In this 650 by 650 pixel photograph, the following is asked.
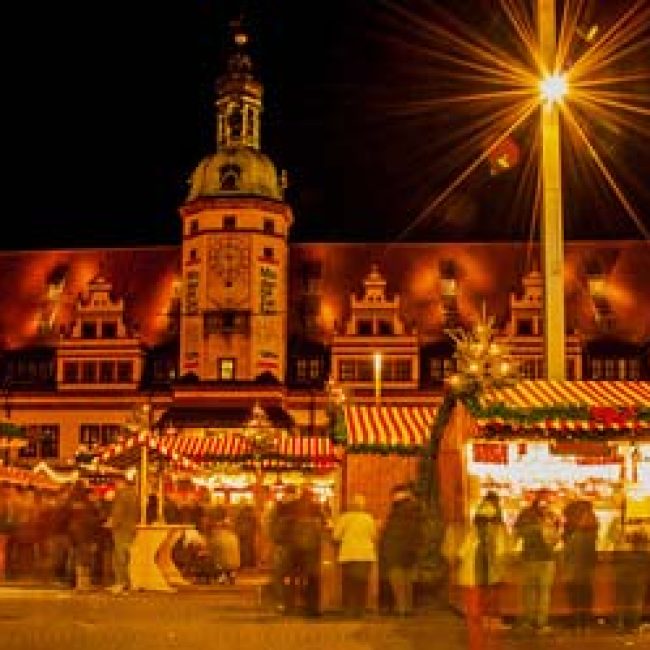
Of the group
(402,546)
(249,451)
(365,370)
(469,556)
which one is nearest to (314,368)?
(365,370)

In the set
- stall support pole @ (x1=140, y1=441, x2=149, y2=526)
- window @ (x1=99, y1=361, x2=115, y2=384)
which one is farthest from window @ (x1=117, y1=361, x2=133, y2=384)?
stall support pole @ (x1=140, y1=441, x2=149, y2=526)

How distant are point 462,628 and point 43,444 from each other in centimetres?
4794

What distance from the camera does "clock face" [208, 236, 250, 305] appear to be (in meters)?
58.2

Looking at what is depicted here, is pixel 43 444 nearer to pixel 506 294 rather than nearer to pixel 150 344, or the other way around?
pixel 150 344

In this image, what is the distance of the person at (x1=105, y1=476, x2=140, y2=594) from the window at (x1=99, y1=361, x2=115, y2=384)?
132 feet

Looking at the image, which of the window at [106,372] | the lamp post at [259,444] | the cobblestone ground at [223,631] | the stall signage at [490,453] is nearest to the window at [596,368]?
the window at [106,372]

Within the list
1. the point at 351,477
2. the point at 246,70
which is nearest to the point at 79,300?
the point at 246,70

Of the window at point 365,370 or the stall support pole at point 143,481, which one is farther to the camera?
the window at point 365,370

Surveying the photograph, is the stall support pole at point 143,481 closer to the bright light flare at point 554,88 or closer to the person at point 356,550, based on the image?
the person at point 356,550

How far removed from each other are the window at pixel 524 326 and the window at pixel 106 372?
18.3 m

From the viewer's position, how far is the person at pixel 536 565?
15477 mm

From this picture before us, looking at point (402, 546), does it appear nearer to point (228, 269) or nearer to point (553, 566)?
point (553, 566)

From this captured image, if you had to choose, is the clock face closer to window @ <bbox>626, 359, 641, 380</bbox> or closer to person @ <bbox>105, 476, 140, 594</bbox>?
window @ <bbox>626, 359, 641, 380</bbox>

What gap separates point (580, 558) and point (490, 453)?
7.63ft
